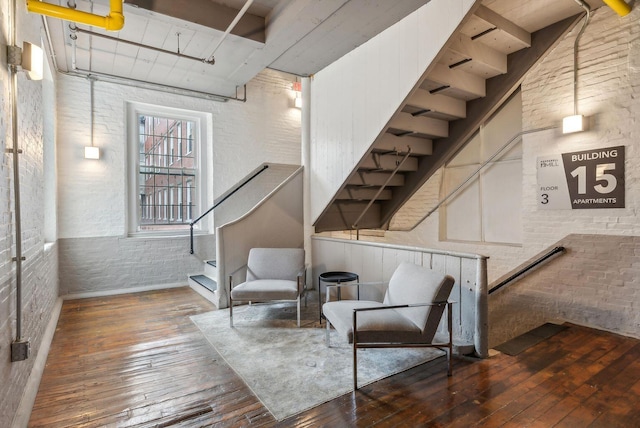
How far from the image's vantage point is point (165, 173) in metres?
5.50

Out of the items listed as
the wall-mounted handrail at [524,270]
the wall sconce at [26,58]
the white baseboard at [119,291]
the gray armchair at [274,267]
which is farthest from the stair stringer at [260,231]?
the wall-mounted handrail at [524,270]

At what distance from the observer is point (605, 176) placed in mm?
3373

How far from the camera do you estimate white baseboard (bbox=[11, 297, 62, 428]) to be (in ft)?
6.22

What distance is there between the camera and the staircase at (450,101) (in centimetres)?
308

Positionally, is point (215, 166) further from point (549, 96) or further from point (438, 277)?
point (549, 96)

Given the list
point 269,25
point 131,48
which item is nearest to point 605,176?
point 269,25

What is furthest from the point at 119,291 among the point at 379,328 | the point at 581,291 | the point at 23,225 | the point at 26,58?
the point at 581,291

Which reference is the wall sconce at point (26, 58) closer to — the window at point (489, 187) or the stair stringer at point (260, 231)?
the stair stringer at point (260, 231)

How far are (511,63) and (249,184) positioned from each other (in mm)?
4330

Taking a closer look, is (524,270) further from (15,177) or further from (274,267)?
(15,177)

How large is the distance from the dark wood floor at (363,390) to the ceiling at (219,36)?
321 cm

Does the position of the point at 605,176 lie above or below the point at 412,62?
below

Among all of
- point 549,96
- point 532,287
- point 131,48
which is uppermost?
point 131,48

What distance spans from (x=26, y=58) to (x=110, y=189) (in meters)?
3.30
